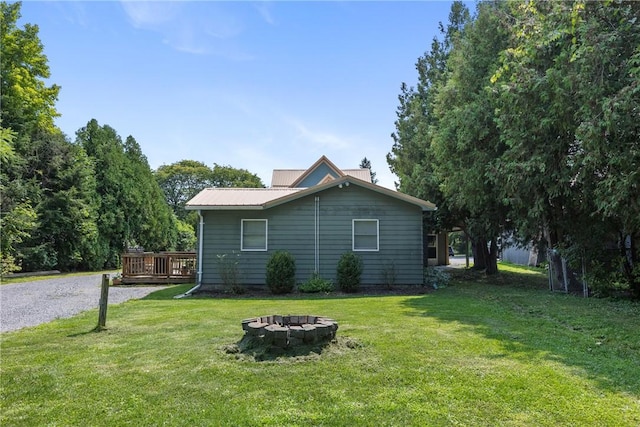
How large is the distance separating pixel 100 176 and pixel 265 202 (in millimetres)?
15912

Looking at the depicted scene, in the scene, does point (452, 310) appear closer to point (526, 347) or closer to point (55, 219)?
point (526, 347)

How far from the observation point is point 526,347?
5.32 meters

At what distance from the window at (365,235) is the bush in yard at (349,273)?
0.83m

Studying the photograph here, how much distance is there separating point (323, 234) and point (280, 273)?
1952mm

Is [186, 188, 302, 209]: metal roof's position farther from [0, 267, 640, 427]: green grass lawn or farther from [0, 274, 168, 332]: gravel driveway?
[0, 267, 640, 427]: green grass lawn

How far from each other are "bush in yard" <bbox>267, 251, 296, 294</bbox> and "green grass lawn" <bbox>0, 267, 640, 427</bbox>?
457 cm

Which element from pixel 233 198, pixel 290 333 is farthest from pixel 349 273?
pixel 290 333

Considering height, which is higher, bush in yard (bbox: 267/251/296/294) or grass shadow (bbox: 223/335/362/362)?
bush in yard (bbox: 267/251/296/294)

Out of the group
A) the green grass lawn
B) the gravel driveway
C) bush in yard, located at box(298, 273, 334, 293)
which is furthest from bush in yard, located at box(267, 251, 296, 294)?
the green grass lawn

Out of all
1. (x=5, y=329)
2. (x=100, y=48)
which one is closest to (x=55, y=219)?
(x=100, y=48)

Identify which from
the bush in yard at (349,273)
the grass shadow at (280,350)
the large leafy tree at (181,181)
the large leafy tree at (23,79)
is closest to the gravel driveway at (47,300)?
the grass shadow at (280,350)

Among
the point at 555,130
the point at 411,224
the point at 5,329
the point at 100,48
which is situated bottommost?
the point at 5,329

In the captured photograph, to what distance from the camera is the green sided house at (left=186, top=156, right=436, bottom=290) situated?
13039mm

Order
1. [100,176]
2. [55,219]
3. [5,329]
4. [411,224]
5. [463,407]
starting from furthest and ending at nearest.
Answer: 1. [100,176]
2. [55,219]
3. [411,224]
4. [5,329]
5. [463,407]
